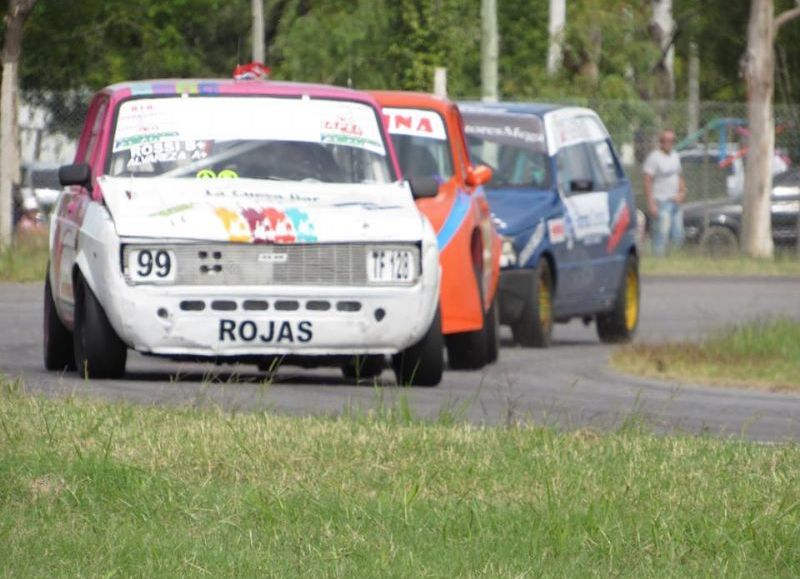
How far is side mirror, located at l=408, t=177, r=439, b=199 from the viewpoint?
43.4 feet

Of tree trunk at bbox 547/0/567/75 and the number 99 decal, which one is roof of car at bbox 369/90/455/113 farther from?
tree trunk at bbox 547/0/567/75

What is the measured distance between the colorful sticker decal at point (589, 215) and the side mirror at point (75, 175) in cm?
586

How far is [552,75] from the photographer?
43781 mm

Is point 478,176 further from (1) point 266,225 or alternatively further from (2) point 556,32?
(2) point 556,32

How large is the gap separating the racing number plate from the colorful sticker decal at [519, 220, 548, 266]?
Result: 16.4ft

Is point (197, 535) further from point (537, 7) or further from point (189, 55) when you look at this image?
point (537, 7)

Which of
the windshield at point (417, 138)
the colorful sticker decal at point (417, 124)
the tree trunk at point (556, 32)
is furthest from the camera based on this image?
the tree trunk at point (556, 32)

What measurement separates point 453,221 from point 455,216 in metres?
0.10

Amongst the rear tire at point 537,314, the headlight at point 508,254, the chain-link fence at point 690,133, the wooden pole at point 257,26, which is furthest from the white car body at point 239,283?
the wooden pole at point 257,26

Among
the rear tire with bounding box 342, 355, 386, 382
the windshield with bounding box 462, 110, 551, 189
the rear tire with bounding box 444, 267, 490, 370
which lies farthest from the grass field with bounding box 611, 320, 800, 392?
the rear tire with bounding box 342, 355, 386, 382

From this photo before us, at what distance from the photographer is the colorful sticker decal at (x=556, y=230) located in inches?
683

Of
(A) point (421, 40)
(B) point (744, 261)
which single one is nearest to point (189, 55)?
(A) point (421, 40)

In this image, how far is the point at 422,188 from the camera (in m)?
13.3

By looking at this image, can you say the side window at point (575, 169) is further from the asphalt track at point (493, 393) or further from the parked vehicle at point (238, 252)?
the parked vehicle at point (238, 252)
